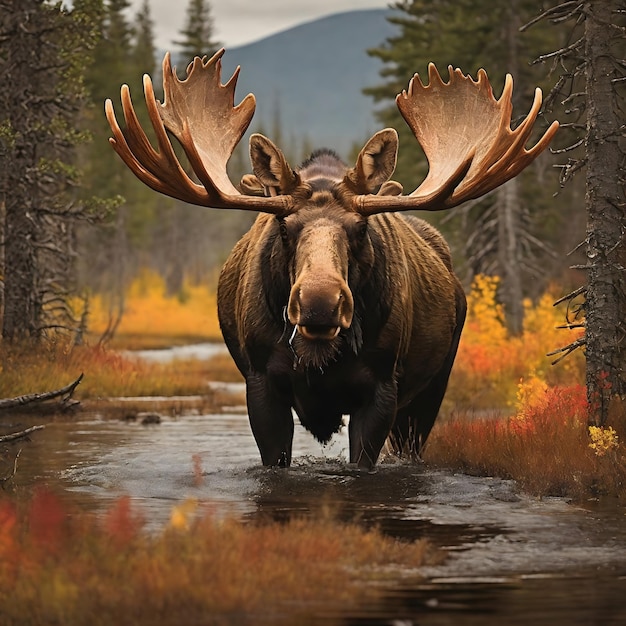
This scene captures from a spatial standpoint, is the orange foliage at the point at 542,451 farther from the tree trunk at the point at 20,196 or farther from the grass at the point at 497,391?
the tree trunk at the point at 20,196

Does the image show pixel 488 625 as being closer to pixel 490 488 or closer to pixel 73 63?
pixel 490 488

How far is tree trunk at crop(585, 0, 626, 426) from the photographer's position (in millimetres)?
10711

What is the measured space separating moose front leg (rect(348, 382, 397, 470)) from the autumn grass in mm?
2365

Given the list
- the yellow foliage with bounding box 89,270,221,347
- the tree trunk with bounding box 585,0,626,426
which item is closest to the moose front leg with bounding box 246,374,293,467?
the tree trunk with bounding box 585,0,626,426

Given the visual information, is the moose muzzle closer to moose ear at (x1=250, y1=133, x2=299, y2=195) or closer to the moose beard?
the moose beard

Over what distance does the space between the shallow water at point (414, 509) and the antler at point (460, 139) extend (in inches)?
81.0

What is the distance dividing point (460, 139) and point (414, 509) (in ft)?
10.7

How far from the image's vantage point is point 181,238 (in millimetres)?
82125

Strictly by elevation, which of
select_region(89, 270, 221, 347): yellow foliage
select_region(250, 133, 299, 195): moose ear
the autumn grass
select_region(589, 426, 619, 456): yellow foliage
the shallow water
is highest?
select_region(250, 133, 299, 195): moose ear

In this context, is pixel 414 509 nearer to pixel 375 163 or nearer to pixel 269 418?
pixel 269 418

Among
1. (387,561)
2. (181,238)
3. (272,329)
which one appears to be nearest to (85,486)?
(272,329)

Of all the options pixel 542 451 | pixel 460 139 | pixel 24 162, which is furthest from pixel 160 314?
pixel 542 451

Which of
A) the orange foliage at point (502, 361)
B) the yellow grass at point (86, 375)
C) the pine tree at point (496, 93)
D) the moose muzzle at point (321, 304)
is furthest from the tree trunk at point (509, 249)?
the moose muzzle at point (321, 304)

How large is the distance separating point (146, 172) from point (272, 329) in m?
1.46
